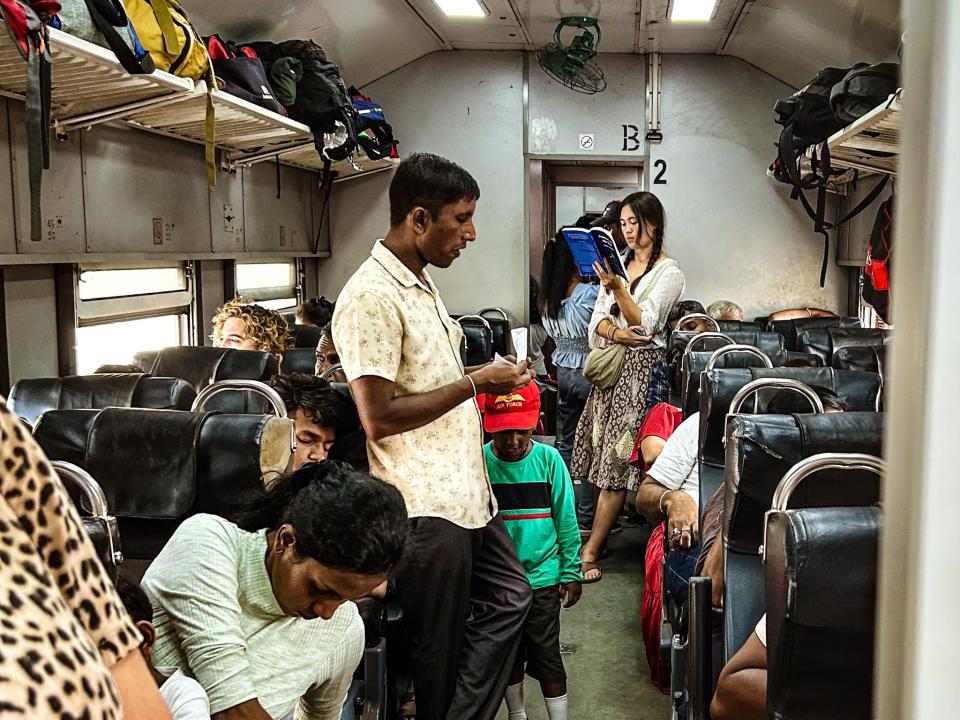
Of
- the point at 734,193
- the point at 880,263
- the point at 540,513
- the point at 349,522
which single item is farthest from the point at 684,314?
the point at 349,522

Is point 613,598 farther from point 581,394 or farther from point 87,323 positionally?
point 87,323

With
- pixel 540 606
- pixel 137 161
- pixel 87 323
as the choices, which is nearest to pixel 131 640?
pixel 540 606

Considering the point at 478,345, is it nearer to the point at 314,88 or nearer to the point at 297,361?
the point at 297,361

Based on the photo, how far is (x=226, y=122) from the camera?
16.9 ft

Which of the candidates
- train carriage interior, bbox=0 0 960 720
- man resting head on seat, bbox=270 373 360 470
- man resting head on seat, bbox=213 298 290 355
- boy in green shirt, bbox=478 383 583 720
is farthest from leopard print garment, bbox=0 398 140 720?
man resting head on seat, bbox=213 298 290 355

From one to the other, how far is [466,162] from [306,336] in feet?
9.64

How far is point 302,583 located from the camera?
184 cm

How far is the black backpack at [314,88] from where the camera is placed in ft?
18.1

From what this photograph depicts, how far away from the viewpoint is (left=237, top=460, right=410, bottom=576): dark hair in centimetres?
181

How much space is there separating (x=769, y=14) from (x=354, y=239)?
365 centimetres

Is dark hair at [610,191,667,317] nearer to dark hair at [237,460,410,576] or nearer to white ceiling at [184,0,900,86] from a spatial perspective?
white ceiling at [184,0,900,86]

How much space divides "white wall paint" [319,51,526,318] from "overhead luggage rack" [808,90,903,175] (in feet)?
9.36

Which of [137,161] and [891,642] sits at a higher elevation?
[137,161]

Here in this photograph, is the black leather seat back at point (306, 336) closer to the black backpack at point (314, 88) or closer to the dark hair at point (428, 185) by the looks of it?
the black backpack at point (314, 88)
